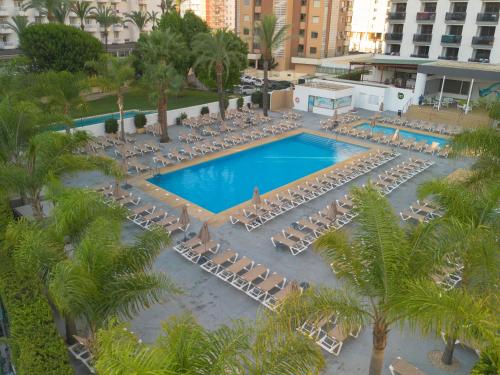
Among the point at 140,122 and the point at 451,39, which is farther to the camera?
the point at 451,39

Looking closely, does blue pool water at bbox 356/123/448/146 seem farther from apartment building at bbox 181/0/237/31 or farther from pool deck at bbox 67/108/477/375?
apartment building at bbox 181/0/237/31

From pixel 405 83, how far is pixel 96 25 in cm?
4188

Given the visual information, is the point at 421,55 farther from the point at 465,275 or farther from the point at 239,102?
the point at 465,275

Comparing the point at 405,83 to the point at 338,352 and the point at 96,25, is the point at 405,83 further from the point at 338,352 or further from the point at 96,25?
the point at 96,25

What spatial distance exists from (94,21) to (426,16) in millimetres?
42647

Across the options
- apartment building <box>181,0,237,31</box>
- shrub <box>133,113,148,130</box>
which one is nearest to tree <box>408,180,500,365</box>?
shrub <box>133,113,148,130</box>

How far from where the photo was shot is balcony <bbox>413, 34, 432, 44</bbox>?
41.5m

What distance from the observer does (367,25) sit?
71500mm

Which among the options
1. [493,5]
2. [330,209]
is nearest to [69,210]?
[330,209]

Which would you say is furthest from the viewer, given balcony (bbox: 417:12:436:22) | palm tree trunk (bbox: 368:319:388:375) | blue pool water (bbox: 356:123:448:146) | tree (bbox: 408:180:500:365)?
balcony (bbox: 417:12:436:22)

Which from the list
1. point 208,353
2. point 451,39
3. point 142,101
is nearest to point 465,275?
point 208,353

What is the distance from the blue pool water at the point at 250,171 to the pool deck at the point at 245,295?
1697 mm

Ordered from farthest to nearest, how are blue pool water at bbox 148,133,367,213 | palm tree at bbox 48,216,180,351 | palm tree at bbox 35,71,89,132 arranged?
palm tree at bbox 35,71,89,132
blue pool water at bbox 148,133,367,213
palm tree at bbox 48,216,180,351

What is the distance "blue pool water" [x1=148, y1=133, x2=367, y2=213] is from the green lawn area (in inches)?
Answer: 540
